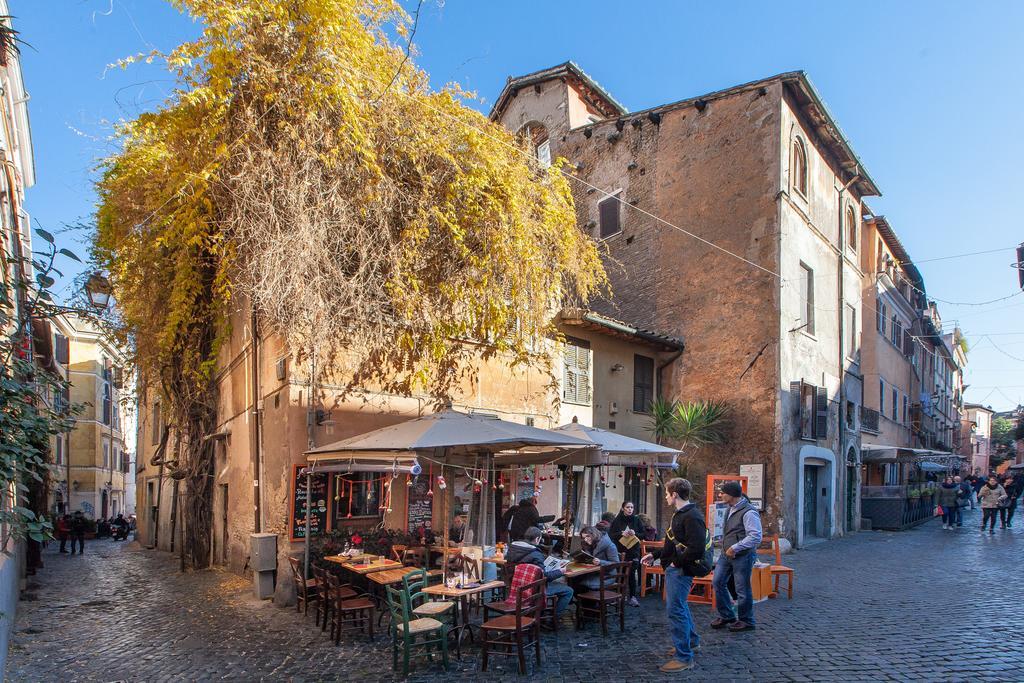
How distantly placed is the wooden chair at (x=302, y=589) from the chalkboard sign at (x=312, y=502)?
70 cm

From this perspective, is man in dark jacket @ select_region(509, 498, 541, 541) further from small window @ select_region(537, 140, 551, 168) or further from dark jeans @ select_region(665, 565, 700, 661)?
small window @ select_region(537, 140, 551, 168)

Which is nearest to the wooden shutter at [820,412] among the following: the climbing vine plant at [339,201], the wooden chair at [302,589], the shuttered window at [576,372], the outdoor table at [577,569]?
the shuttered window at [576,372]

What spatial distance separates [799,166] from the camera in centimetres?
1884

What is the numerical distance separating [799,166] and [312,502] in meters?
15.0

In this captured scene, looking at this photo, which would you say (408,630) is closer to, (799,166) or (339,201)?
(339,201)

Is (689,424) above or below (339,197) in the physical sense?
below

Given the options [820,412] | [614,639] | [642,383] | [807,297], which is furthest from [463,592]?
[807,297]

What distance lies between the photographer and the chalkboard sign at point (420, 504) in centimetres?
→ 1147

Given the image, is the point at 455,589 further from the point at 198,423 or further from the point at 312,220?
the point at 198,423

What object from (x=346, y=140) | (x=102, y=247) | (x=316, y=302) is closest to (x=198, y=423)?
(x=102, y=247)

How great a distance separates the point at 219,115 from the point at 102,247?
16.2 ft

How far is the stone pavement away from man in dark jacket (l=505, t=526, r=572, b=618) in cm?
45

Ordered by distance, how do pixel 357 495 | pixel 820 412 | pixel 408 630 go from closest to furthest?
pixel 408 630 < pixel 357 495 < pixel 820 412

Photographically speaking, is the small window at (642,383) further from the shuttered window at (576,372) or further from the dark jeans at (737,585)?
the dark jeans at (737,585)
